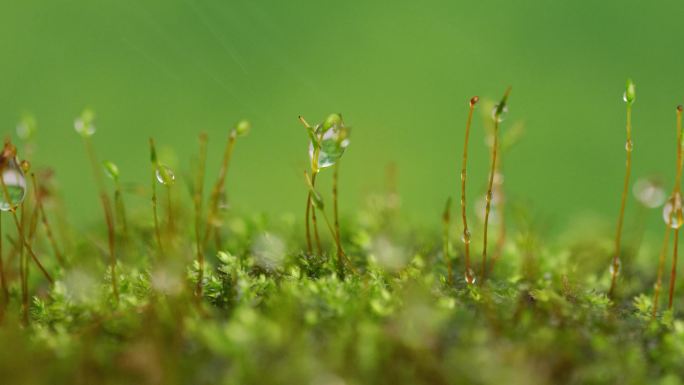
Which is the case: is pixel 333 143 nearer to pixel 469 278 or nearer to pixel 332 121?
pixel 332 121

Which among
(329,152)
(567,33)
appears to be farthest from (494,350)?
(567,33)

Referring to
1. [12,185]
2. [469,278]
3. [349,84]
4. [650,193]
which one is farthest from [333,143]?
[349,84]

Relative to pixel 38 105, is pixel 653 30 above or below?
above

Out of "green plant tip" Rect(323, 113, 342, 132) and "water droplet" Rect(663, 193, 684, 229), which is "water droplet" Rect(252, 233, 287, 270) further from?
"water droplet" Rect(663, 193, 684, 229)

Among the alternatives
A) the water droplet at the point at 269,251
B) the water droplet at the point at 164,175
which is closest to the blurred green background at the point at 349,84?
the water droplet at the point at 269,251

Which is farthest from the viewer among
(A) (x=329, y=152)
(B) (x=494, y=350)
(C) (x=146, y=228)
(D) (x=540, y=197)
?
(D) (x=540, y=197)

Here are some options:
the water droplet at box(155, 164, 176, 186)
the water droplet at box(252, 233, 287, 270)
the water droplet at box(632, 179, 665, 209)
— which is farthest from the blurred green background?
the water droplet at box(155, 164, 176, 186)

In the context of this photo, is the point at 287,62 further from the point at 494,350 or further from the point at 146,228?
the point at 494,350

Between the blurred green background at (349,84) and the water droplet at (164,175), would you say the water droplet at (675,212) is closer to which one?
the water droplet at (164,175)
